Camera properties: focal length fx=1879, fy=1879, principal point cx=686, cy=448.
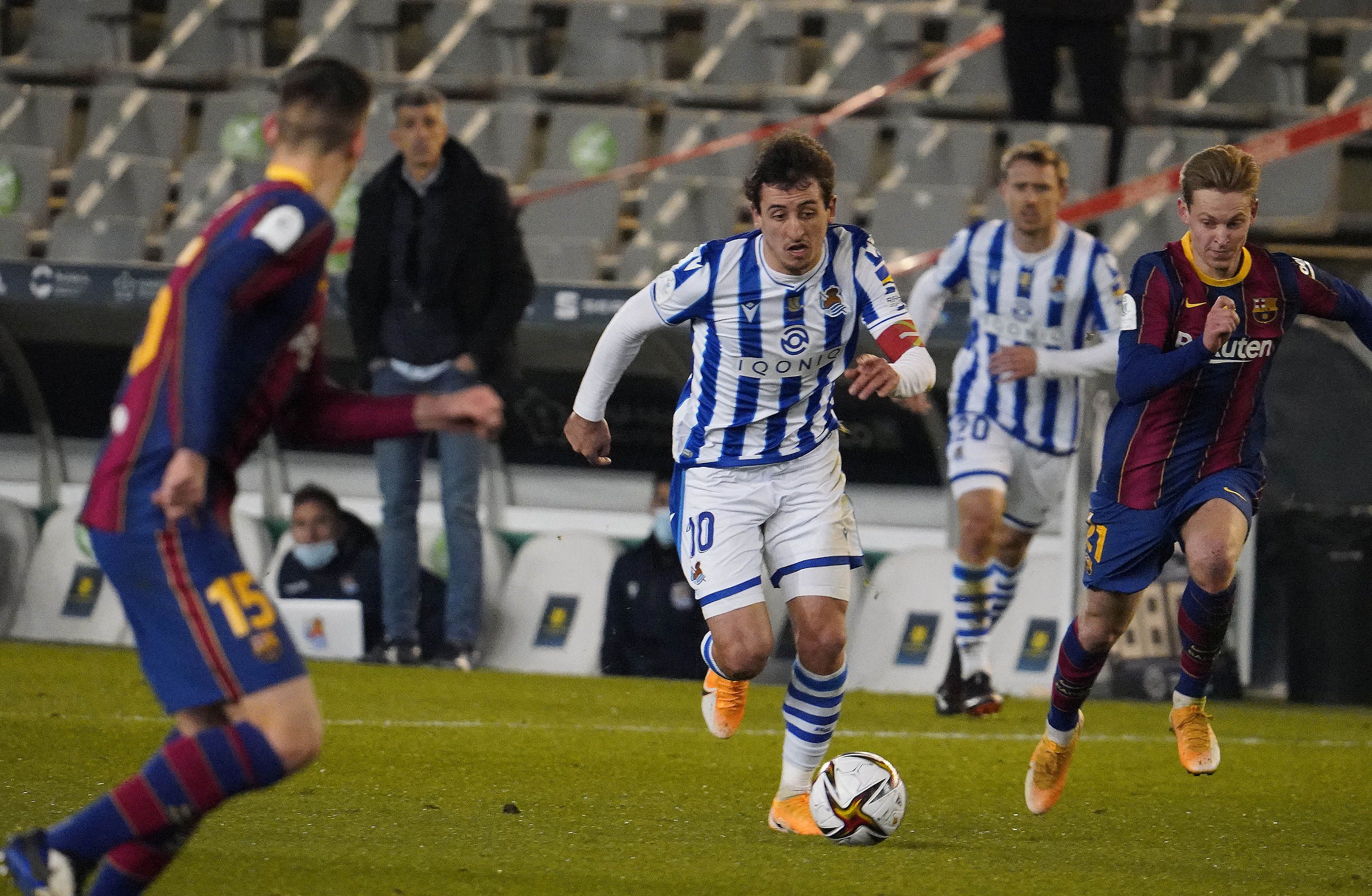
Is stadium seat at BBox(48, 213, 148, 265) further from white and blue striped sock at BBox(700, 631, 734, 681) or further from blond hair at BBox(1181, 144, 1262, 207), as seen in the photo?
blond hair at BBox(1181, 144, 1262, 207)

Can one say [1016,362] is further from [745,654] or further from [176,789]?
[176,789]

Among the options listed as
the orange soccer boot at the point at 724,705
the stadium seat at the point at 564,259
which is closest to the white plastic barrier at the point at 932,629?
the stadium seat at the point at 564,259

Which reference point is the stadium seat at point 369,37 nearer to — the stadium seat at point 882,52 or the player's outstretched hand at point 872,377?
the stadium seat at point 882,52

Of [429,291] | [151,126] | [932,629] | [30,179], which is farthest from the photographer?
[151,126]

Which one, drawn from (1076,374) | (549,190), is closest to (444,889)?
(1076,374)

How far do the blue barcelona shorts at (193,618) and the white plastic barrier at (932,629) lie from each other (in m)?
5.72

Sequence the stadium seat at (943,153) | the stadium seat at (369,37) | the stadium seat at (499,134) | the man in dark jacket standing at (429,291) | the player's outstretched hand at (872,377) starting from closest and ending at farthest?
1. the player's outstretched hand at (872,377)
2. the man in dark jacket standing at (429,291)
3. the stadium seat at (943,153)
4. the stadium seat at (499,134)
5. the stadium seat at (369,37)

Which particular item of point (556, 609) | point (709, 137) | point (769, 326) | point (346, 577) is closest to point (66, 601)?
point (346, 577)

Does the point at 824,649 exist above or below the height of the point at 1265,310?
below

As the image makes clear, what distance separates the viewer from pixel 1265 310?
5254 millimetres

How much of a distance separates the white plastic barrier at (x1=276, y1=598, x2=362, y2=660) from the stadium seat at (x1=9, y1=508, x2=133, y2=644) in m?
1.03

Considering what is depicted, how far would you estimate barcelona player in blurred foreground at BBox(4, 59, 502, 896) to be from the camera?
3.35 metres

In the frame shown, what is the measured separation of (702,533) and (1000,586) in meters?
Answer: 3.24

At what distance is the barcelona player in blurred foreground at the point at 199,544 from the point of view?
3.35 m
